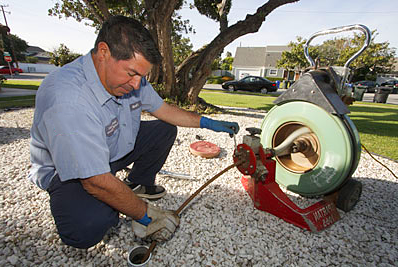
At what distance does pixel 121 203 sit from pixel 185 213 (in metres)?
0.80

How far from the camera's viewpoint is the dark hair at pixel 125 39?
1.18m

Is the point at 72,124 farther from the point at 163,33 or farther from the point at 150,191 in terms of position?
the point at 163,33

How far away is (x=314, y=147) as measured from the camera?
2004 mm

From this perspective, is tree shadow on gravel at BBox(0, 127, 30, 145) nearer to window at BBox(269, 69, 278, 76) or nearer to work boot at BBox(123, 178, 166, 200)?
work boot at BBox(123, 178, 166, 200)

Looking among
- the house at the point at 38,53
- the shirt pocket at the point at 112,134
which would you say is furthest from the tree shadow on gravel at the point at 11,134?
the house at the point at 38,53

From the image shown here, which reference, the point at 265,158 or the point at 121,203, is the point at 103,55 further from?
the point at 265,158

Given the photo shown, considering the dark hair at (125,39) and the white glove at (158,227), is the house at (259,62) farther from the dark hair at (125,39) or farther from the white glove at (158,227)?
the white glove at (158,227)

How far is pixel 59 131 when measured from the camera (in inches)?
39.6

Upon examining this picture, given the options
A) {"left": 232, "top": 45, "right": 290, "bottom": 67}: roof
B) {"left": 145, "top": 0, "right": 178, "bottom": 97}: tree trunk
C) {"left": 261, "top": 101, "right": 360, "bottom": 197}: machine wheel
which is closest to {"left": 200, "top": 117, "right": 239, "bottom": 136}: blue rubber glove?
{"left": 261, "top": 101, "right": 360, "bottom": 197}: machine wheel

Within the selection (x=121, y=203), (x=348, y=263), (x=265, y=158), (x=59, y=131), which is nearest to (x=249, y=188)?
(x=265, y=158)

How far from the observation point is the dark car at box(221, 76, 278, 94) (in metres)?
14.9

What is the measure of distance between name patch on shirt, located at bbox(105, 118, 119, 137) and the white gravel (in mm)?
804

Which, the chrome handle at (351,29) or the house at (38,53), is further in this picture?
the house at (38,53)

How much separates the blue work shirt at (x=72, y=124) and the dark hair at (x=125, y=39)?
0.21 meters
